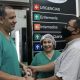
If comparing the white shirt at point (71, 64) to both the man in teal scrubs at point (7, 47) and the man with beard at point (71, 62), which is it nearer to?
the man with beard at point (71, 62)

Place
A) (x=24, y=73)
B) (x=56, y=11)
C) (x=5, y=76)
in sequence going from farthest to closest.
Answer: (x=56, y=11) < (x=24, y=73) < (x=5, y=76)

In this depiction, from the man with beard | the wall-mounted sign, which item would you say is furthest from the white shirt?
the wall-mounted sign

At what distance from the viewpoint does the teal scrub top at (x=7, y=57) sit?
6.70 feet

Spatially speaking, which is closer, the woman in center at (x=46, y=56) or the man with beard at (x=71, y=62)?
the man with beard at (x=71, y=62)

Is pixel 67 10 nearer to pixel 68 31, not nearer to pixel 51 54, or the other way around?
pixel 51 54

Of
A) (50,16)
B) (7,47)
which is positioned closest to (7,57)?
(7,47)

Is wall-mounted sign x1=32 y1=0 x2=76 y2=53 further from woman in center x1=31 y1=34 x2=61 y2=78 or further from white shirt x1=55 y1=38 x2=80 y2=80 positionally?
white shirt x1=55 y1=38 x2=80 y2=80

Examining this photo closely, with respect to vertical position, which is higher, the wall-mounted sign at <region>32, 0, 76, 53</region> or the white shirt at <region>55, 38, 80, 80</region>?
the wall-mounted sign at <region>32, 0, 76, 53</region>

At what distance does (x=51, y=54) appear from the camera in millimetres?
3348

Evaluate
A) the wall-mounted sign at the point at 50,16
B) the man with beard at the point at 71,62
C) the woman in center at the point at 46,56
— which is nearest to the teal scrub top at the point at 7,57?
the man with beard at the point at 71,62

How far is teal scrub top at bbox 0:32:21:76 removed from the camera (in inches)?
80.4

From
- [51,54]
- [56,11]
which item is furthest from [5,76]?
[56,11]

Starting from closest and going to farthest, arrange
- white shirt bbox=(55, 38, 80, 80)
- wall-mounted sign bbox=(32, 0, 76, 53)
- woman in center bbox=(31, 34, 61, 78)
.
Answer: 1. white shirt bbox=(55, 38, 80, 80)
2. woman in center bbox=(31, 34, 61, 78)
3. wall-mounted sign bbox=(32, 0, 76, 53)

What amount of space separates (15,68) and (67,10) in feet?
8.24
